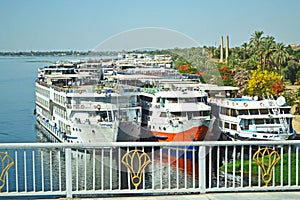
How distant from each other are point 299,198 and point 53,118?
28.6 m

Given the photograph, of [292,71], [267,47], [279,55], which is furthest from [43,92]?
[292,71]

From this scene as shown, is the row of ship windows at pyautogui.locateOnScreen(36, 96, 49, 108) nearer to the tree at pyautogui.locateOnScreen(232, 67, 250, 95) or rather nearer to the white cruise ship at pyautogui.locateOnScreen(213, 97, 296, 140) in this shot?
the white cruise ship at pyautogui.locateOnScreen(213, 97, 296, 140)

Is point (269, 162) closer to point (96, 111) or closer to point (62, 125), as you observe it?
point (96, 111)

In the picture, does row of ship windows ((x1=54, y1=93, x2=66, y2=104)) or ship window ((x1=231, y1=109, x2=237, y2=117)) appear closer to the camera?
ship window ((x1=231, y1=109, x2=237, y2=117))

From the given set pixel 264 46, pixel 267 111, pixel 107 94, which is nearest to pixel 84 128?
pixel 107 94

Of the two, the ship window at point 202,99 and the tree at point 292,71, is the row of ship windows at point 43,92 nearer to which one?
the ship window at point 202,99

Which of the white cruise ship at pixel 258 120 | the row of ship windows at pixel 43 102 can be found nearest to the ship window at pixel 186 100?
the white cruise ship at pixel 258 120

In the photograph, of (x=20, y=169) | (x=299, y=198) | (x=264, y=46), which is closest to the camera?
(x=299, y=198)

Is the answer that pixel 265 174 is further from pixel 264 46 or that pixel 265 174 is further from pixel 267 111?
pixel 264 46

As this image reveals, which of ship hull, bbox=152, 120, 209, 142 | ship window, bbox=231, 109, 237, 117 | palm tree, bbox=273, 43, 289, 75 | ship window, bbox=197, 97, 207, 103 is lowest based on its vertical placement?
ship hull, bbox=152, 120, 209, 142

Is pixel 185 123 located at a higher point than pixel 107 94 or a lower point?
lower

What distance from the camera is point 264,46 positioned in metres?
48.3

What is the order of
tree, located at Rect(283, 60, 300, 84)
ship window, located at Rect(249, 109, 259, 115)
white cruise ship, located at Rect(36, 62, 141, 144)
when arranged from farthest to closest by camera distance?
tree, located at Rect(283, 60, 300, 84) → ship window, located at Rect(249, 109, 259, 115) → white cruise ship, located at Rect(36, 62, 141, 144)

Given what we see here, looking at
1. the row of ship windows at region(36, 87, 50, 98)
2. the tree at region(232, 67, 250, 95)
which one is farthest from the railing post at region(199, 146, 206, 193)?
the tree at region(232, 67, 250, 95)
